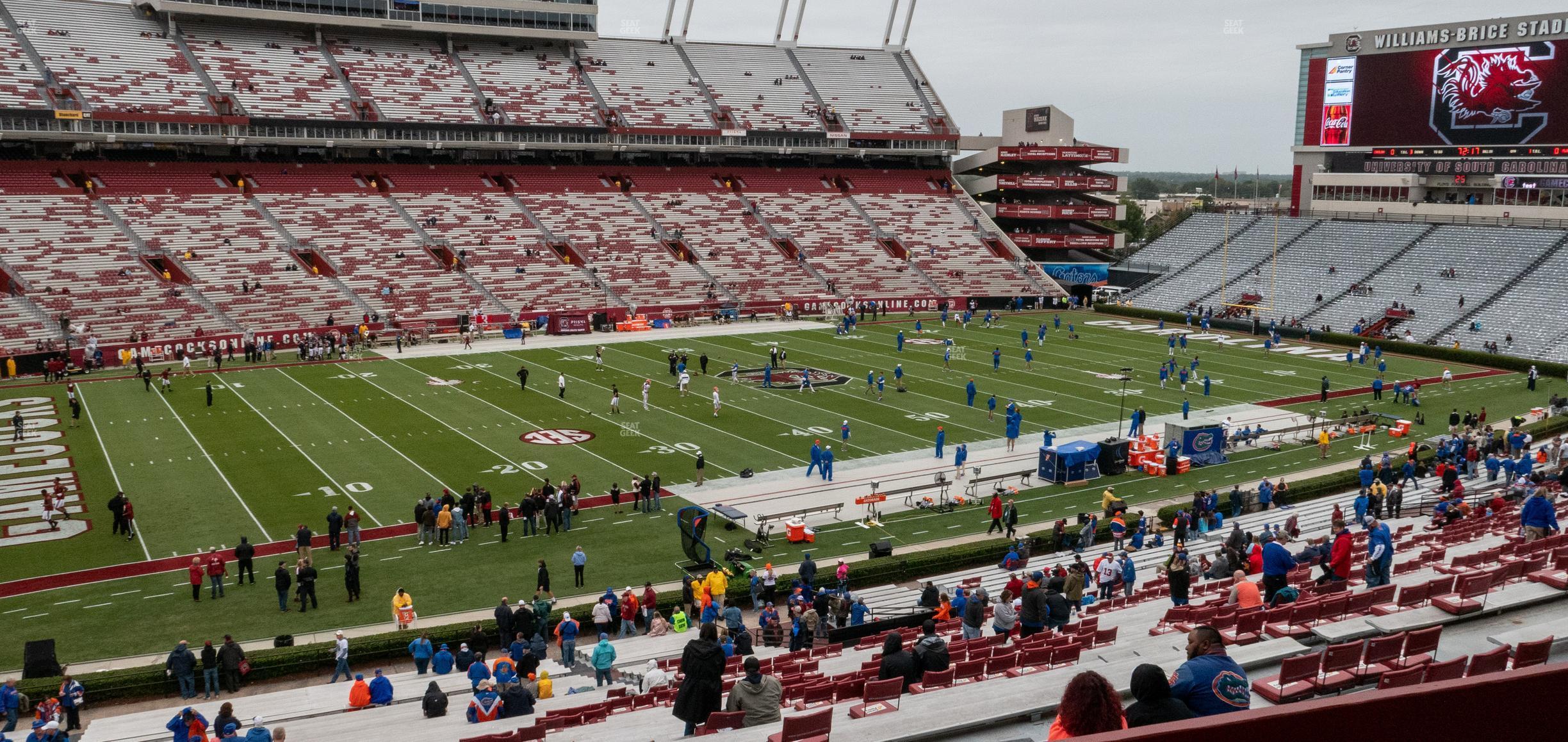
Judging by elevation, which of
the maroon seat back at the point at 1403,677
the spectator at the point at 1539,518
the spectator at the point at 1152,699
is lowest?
the spectator at the point at 1539,518

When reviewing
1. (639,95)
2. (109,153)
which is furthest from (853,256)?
(109,153)

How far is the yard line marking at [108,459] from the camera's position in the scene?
22250mm

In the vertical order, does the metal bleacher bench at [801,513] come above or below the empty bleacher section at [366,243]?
below

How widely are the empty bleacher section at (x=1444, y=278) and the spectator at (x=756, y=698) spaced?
5308cm

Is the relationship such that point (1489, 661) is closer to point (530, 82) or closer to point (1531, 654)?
point (1531, 654)

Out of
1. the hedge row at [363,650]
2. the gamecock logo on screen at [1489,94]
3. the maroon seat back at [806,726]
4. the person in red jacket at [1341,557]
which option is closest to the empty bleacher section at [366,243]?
the hedge row at [363,650]

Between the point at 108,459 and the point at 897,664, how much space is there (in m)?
26.1

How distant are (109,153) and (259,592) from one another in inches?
1811

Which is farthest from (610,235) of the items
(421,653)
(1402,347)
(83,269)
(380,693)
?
(380,693)

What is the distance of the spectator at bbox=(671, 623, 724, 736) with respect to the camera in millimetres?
8656

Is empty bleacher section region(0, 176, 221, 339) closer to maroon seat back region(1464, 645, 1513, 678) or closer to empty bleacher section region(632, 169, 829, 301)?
empty bleacher section region(632, 169, 829, 301)

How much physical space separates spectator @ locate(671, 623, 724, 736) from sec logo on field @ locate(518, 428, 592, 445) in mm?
22822

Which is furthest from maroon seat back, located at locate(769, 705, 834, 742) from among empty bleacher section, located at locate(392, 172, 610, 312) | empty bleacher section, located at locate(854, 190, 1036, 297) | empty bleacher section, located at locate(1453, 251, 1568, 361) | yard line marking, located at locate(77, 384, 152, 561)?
empty bleacher section, located at locate(854, 190, 1036, 297)

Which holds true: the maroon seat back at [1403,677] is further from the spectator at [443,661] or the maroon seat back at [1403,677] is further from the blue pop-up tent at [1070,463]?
the blue pop-up tent at [1070,463]
